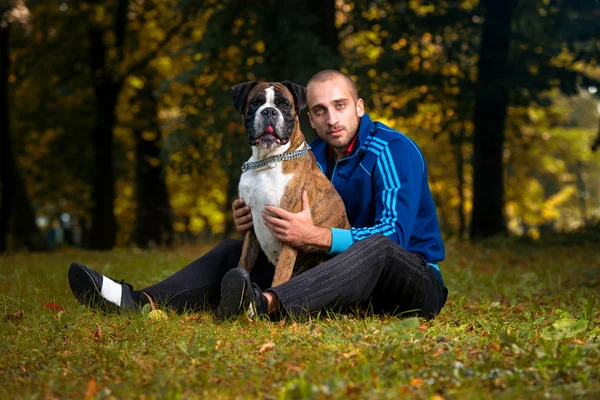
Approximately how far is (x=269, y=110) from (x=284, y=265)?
0.98 m

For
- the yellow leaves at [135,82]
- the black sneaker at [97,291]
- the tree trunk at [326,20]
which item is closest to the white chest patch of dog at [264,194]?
the black sneaker at [97,291]

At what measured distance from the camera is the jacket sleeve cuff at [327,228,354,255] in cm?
446

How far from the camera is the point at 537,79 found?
1245 centimetres

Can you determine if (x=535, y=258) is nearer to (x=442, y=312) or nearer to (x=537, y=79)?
(x=537, y=79)

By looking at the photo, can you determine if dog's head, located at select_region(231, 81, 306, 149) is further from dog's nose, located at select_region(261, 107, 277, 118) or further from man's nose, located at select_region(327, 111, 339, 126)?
man's nose, located at select_region(327, 111, 339, 126)

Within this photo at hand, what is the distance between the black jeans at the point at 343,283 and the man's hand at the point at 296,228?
222 millimetres

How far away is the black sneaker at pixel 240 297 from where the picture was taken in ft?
13.2

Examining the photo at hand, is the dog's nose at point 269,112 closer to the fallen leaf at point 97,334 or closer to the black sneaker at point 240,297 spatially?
the black sneaker at point 240,297

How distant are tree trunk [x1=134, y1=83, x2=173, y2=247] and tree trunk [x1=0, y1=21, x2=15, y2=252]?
10.1 feet

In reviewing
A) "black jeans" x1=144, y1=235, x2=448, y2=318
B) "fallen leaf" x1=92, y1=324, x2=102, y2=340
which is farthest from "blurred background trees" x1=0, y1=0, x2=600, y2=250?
"fallen leaf" x1=92, y1=324, x2=102, y2=340

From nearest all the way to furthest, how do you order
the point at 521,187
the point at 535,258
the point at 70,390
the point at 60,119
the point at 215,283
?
1. the point at 70,390
2. the point at 215,283
3. the point at 535,258
4. the point at 60,119
5. the point at 521,187

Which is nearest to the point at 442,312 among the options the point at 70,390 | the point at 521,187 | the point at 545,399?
the point at 545,399

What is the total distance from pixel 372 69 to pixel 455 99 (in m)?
1.70

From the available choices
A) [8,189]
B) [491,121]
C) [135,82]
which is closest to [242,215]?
[491,121]
